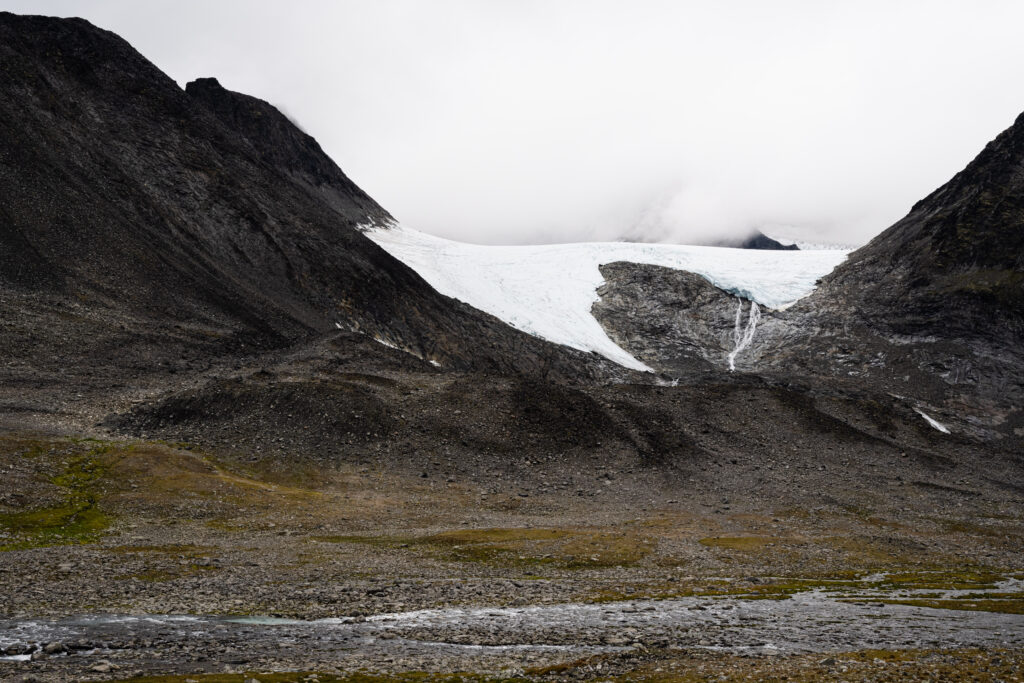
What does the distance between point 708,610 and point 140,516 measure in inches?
1346

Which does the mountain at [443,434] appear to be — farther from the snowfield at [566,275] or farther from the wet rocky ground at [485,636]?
the snowfield at [566,275]

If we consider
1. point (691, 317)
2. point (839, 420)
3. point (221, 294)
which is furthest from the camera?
point (691, 317)

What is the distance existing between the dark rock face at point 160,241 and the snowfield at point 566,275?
16133 mm

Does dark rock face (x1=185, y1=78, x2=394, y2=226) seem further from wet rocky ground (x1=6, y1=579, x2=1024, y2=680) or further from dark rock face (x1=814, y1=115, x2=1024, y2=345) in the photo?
wet rocky ground (x1=6, y1=579, x2=1024, y2=680)

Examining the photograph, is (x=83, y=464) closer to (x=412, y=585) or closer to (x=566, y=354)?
(x=412, y=585)

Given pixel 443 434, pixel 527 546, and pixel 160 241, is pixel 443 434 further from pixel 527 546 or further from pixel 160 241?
pixel 160 241

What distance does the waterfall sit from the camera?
15332 centimetres

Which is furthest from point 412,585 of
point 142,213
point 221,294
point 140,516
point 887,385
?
point 887,385

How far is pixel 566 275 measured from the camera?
18212cm

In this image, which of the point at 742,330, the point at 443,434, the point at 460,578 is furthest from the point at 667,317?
the point at 460,578

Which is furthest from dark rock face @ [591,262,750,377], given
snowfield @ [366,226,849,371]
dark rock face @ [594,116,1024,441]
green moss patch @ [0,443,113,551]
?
green moss patch @ [0,443,113,551]

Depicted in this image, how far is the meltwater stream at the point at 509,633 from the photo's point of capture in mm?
21078

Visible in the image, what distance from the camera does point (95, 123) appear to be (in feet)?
414

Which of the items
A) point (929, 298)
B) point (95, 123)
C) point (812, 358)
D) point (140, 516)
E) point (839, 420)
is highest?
point (95, 123)
